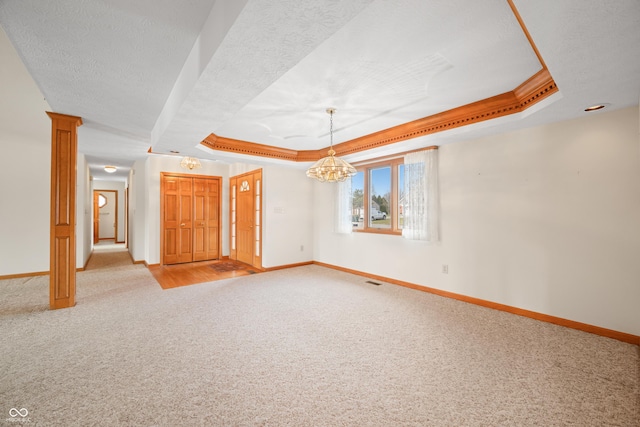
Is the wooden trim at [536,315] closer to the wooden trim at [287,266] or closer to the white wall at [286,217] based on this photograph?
the wooden trim at [287,266]

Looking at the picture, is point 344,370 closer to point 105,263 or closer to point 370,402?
point 370,402

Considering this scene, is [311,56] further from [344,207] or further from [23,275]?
[23,275]

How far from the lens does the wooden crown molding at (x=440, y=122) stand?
2449mm

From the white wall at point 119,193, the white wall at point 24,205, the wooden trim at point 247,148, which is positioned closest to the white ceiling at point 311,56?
the wooden trim at point 247,148

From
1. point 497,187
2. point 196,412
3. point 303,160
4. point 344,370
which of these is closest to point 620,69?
point 497,187

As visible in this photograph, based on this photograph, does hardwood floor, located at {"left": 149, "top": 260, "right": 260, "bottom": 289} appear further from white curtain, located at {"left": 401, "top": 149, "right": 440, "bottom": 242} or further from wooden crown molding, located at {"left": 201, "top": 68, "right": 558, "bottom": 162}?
white curtain, located at {"left": 401, "top": 149, "right": 440, "bottom": 242}

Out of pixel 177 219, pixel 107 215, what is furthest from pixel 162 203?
pixel 107 215

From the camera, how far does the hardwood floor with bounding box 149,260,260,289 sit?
484cm

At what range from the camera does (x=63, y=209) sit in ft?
11.0

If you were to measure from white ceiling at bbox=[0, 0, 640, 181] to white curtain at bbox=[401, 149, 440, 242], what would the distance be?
0.87 metres

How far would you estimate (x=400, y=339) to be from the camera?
2.65 m

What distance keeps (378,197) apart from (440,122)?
76.9 inches

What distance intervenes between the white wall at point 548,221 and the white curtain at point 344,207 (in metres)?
1.58

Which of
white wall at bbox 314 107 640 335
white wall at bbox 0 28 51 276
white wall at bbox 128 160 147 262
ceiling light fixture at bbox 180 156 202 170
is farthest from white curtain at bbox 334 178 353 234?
white wall at bbox 0 28 51 276
